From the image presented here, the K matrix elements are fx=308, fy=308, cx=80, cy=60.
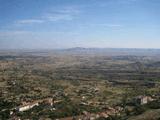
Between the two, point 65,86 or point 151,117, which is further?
point 65,86

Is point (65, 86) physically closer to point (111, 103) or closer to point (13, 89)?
point (13, 89)

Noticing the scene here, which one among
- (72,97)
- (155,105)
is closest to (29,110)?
(72,97)

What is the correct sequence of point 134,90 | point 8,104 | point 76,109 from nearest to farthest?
1. point 76,109
2. point 8,104
3. point 134,90

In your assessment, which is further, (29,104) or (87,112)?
(29,104)

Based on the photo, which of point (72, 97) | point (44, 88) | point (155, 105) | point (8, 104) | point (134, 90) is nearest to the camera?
point (155, 105)

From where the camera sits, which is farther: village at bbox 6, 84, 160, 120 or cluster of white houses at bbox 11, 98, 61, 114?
cluster of white houses at bbox 11, 98, 61, 114

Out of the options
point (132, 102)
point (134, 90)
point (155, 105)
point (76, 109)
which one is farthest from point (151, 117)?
point (134, 90)

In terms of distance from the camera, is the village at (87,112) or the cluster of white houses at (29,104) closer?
the village at (87,112)

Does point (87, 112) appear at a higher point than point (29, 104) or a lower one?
higher

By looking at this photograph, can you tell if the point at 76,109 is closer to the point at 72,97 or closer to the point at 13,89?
the point at 72,97
